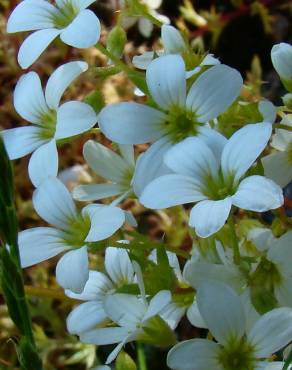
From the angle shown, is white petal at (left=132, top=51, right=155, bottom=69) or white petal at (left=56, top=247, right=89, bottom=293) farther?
white petal at (left=132, top=51, right=155, bottom=69)

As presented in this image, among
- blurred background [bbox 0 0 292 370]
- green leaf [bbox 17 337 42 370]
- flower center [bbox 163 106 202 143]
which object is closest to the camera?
green leaf [bbox 17 337 42 370]

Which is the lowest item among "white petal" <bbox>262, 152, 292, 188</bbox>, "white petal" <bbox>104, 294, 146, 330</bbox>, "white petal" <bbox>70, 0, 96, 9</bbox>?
"white petal" <bbox>104, 294, 146, 330</bbox>

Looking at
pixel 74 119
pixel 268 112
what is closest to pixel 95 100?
pixel 74 119

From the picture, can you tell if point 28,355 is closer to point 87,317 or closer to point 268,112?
point 87,317

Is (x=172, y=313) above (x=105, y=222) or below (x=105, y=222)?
below

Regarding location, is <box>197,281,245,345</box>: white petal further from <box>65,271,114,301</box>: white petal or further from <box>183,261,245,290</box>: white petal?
<box>65,271,114,301</box>: white petal

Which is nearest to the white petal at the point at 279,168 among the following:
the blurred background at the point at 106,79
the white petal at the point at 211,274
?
the white petal at the point at 211,274

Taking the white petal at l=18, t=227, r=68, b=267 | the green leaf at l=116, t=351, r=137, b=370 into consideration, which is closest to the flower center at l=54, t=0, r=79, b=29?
the white petal at l=18, t=227, r=68, b=267
